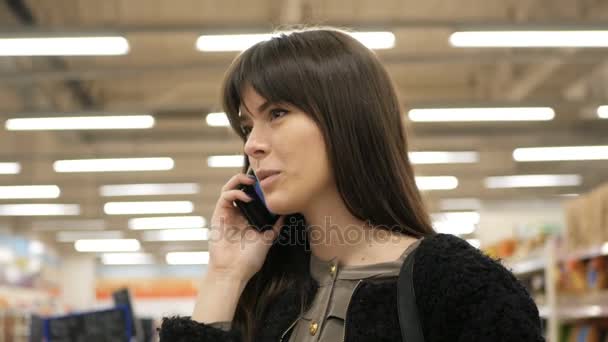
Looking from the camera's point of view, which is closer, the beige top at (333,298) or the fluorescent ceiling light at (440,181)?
the beige top at (333,298)

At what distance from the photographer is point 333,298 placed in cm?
129

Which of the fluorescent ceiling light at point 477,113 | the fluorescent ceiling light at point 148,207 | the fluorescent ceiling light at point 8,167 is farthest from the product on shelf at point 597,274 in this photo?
the fluorescent ceiling light at point 148,207

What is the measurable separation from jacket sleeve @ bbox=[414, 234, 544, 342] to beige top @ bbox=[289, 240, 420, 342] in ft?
0.34

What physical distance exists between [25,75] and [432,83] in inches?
299

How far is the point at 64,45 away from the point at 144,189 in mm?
9199

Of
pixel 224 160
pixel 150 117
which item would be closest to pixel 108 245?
pixel 224 160

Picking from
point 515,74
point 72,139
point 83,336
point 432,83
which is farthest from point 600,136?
point 83,336

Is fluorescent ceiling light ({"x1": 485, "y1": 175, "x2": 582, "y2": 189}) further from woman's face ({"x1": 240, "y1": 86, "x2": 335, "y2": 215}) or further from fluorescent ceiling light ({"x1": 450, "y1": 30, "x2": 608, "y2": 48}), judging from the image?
woman's face ({"x1": 240, "y1": 86, "x2": 335, "y2": 215})

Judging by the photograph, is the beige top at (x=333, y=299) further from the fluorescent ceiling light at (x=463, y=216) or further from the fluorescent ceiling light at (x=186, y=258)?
the fluorescent ceiling light at (x=186, y=258)

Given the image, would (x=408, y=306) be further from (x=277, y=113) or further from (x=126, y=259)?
(x=126, y=259)

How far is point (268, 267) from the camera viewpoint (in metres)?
1.52

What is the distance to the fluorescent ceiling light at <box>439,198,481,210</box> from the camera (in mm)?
18594

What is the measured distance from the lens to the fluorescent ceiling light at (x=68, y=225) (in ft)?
65.6

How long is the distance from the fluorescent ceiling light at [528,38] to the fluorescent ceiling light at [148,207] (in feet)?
36.8
